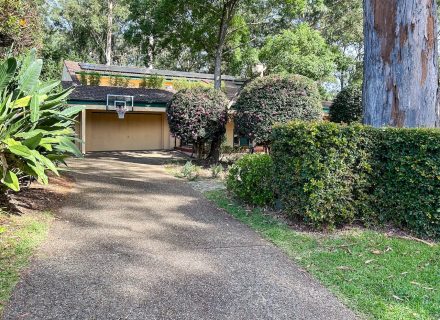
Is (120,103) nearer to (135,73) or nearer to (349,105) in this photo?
(135,73)

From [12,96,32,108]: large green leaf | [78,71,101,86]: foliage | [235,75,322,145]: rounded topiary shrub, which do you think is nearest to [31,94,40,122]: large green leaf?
[12,96,32,108]: large green leaf

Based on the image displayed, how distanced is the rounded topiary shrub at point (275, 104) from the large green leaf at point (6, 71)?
6787mm

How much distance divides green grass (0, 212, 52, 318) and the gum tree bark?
5.84 m

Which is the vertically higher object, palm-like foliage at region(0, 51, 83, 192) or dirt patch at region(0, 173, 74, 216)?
palm-like foliage at region(0, 51, 83, 192)

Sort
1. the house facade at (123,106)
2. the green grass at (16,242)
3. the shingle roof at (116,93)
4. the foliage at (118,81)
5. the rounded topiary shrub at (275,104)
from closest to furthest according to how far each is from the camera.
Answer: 1. the green grass at (16,242)
2. the rounded topiary shrub at (275,104)
3. the shingle roof at (116,93)
4. the house facade at (123,106)
5. the foliage at (118,81)

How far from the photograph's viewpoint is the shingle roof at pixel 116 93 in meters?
16.7

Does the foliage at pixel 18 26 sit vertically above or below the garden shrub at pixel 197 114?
above

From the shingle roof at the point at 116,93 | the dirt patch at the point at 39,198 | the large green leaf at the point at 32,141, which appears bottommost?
the dirt patch at the point at 39,198

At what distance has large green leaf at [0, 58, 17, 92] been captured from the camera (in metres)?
5.05

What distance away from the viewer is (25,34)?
10.2 meters

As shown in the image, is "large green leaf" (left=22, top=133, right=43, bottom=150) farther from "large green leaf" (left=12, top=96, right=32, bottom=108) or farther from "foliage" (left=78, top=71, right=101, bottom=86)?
"foliage" (left=78, top=71, right=101, bottom=86)

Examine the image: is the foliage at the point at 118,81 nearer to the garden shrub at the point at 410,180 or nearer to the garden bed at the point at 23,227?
the garden bed at the point at 23,227

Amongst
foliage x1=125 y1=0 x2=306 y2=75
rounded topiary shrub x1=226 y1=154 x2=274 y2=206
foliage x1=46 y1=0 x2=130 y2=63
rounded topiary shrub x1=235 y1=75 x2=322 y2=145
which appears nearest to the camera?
rounded topiary shrub x1=226 y1=154 x2=274 y2=206

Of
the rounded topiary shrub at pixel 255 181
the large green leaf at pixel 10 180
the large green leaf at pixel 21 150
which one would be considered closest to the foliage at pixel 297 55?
the rounded topiary shrub at pixel 255 181
